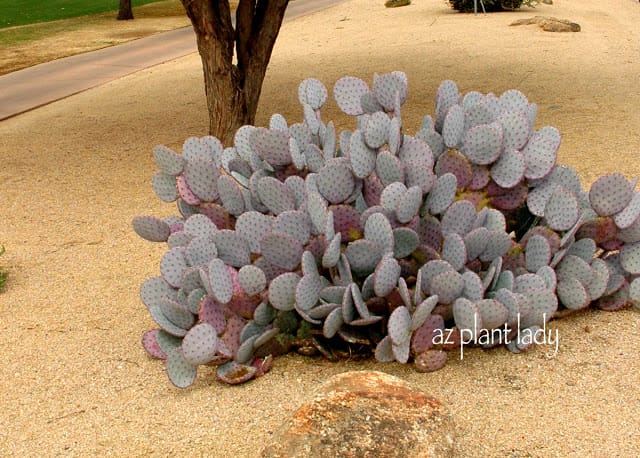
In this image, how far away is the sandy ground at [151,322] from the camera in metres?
3.31

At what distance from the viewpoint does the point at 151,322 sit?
4438 millimetres

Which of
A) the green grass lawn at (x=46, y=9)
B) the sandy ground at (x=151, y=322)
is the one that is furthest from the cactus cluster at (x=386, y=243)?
the green grass lawn at (x=46, y=9)

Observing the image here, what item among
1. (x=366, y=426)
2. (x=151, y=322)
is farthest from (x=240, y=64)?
(x=366, y=426)

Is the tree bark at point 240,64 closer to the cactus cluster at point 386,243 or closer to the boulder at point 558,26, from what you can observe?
the cactus cluster at point 386,243

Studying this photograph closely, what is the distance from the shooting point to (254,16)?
7812 mm

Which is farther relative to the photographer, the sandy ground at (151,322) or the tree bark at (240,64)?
the tree bark at (240,64)

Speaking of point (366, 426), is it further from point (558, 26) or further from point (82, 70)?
point (558, 26)

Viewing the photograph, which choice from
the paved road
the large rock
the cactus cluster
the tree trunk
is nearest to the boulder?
the paved road

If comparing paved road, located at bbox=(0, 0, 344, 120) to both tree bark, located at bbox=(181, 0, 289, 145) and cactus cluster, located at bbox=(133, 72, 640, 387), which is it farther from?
cactus cluster, located at bbox=(133, 72, 640, 387)

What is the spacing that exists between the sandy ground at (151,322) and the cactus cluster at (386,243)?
0.52ft

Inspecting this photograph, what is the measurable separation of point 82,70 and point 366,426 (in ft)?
39.4

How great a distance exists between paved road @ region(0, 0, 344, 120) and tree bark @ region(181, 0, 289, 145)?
3.86 meters

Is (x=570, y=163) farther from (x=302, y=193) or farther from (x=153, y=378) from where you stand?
(x=153, y=378)

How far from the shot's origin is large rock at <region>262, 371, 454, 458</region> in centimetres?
272
